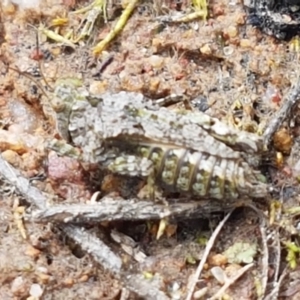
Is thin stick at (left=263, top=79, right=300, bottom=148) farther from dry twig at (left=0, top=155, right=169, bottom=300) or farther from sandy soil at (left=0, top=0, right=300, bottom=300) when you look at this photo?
dry twig at (left=0, top=155, right=169, bottom=300)

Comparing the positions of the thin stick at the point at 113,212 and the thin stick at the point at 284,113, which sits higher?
the thin stick at the point at 284,113

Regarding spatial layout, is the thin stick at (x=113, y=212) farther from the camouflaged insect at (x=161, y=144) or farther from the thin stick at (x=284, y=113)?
the thin stick at (x=284, y=113)

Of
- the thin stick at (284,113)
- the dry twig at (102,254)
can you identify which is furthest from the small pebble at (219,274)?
the thin stick at (284,113)

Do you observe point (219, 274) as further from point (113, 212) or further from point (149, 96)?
point (149, 96)

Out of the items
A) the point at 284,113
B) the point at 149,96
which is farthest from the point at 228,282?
the point at 149,96

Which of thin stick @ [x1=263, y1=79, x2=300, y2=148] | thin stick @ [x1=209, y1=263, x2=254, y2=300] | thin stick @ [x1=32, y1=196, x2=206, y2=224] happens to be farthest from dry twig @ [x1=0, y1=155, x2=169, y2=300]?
thin stick @ [x1=263, y1=79, x2=300, y2=148]

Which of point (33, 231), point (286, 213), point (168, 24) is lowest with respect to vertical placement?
point (33, 231)

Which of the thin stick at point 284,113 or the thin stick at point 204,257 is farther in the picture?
the thin stick at point 284,113

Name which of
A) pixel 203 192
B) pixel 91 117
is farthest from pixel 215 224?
pixel 91 117

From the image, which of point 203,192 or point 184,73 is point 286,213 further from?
point 184,73
